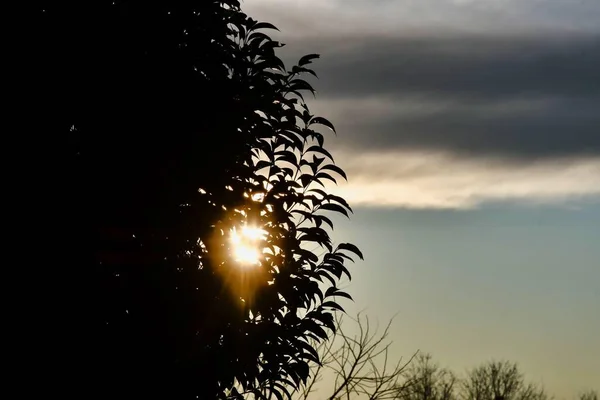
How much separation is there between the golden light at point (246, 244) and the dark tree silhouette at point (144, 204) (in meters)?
0.07

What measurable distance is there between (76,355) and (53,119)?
201 centimetres

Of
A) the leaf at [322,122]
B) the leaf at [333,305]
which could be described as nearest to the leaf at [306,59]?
the leaf at [322,122]

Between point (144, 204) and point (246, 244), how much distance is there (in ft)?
3.81

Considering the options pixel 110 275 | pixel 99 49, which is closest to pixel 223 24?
pixel 99 49

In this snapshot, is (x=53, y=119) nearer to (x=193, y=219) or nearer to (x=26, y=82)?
(x=26, y=82)

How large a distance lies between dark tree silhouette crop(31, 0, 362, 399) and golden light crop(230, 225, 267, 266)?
0.24 ft

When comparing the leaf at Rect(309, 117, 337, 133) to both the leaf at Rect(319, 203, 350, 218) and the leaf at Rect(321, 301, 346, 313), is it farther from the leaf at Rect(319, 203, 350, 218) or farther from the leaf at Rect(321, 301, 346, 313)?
the leaf at Rect(321, 301, 346, 313)

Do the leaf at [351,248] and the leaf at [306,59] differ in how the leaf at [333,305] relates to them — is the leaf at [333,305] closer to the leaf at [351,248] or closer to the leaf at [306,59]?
the leaf at [351,248]

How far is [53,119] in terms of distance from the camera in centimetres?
718

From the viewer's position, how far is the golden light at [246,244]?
784cm

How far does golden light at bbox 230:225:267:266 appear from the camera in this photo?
25.7ft

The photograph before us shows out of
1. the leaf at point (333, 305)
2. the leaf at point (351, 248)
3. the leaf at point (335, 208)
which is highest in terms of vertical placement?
the leaf at point (335, 208)

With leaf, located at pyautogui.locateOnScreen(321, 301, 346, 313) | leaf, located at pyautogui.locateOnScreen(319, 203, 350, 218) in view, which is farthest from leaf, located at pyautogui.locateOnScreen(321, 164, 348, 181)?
leaf, located at pyautogui.locateOnScreen(321, 301, 346, 313)

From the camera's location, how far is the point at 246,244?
797 cm
